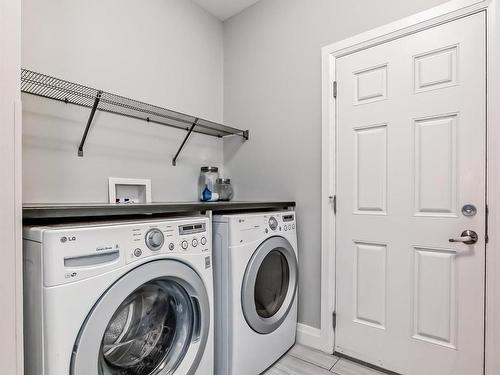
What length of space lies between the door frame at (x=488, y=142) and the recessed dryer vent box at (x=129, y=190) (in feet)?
3.87

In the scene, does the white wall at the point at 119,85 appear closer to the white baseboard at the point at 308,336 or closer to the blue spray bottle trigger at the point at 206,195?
the blue spray bottle trigger at the point at 206,195

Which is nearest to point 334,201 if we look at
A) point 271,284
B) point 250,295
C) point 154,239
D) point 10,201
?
point 271,284

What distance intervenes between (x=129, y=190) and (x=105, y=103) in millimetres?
541

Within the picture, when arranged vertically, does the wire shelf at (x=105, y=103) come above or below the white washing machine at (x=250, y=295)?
above

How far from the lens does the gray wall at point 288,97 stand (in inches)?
73.2

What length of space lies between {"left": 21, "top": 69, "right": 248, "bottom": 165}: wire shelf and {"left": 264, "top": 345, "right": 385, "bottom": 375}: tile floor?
160 cm

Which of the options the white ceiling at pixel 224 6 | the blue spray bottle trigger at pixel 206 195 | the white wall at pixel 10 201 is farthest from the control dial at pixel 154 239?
the white ceiling at pixel 224 6

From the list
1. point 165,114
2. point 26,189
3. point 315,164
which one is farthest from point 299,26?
point 26,189

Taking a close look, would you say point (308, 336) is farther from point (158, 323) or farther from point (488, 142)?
point (488, 142)

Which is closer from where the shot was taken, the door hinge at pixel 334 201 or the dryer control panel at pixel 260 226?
the dryer control panel at pixel 260 226

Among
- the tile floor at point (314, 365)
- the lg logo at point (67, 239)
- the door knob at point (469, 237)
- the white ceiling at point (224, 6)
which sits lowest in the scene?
the tile floor at point (314, 365)

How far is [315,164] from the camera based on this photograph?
1906 millimetres

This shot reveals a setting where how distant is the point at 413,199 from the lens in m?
1.54

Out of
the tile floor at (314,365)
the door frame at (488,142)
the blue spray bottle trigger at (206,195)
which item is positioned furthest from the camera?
the blue spray bottle trigger at (206,195)
